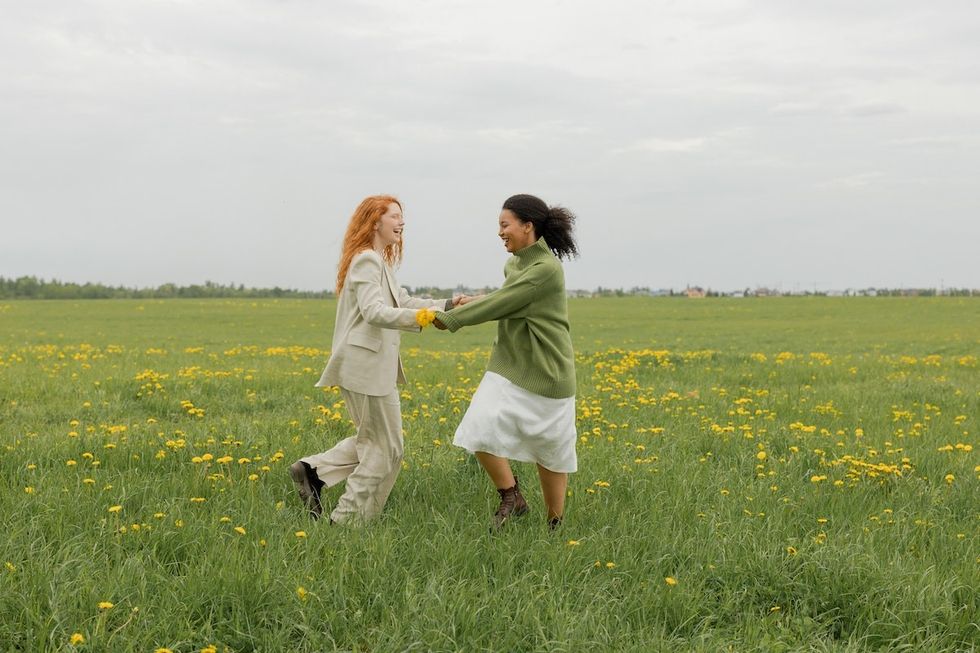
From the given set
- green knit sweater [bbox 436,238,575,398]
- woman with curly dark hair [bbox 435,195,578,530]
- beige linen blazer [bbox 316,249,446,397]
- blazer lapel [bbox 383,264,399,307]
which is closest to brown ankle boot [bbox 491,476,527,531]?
woman with curly dark hair [bbox 435,195,578,530]

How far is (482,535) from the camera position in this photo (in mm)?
4656

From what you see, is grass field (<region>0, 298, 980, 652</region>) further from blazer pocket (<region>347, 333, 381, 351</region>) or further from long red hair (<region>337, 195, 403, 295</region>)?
long red hair (<region>337, 195, 403, 295</region>)

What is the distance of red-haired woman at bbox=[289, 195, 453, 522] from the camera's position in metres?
4.97

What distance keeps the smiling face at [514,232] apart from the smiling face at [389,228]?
2.21 feet

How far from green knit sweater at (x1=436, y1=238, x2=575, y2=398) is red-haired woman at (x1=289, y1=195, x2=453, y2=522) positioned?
1.52 feet

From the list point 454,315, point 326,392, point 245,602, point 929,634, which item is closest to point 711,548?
point 929,634

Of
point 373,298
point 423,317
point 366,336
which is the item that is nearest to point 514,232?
point 423,317

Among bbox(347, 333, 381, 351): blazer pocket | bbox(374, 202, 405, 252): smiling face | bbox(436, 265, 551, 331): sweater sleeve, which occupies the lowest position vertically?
bbox(347, 333, 381, 351): blazer pocket

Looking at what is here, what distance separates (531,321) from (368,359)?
1.05m

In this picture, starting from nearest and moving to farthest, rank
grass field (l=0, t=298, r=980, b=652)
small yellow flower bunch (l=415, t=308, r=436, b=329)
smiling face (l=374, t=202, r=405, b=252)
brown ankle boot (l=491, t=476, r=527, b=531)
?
grass field (l=0, t=298, r=980, b=652)
small yellow flower bunch (l=415, t=308, r=436, b=329)
brown ankle boot (l=491, t=476, r=527, b=531)
smiling face (l=374, t=202, r=405, b=252)

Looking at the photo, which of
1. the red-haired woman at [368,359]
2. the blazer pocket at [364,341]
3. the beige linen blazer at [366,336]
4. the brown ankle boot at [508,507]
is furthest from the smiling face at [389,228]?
the brown ankle boot at [508,507]

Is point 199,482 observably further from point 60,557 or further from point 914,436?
point 914,436

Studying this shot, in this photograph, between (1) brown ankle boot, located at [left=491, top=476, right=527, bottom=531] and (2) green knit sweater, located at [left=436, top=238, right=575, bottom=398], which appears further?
(1) brown ankle boot, located at [left=491, top=476, right=527, bottom=531]

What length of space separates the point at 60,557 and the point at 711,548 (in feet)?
11.4
